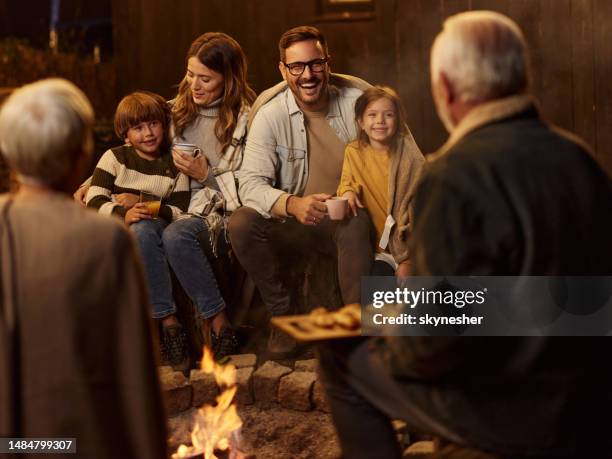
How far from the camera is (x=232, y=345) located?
5.73 meters

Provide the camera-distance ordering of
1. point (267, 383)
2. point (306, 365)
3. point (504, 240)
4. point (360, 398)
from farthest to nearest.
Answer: point (306, 365) → point (267, 383) → point (360, 398) → point (504, 240)

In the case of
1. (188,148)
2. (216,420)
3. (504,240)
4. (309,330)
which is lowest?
(216,420)

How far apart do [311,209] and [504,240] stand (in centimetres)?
257

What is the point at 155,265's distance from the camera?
5.59m

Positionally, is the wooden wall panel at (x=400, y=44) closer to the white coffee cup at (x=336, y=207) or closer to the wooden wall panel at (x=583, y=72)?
the wooden wall panel at (x=583, y=72)

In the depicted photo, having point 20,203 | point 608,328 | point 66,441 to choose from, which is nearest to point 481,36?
point 608,328

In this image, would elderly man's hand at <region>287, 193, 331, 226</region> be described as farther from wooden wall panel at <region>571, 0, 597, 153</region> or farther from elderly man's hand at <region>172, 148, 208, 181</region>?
wooden wall panel at <region>571, 0, 597, 153</region>

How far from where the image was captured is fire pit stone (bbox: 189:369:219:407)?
5531 millimetres

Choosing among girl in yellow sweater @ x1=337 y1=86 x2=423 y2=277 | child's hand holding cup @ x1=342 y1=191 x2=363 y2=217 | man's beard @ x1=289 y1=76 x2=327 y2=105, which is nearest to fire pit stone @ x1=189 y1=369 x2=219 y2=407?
girl in yellow sweater @ x1=337 y1=86 x2=423 y2=277

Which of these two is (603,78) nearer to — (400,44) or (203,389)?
(400,44)

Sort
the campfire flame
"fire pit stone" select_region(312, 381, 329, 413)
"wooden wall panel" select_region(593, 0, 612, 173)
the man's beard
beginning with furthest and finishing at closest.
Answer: "wooden wall panel" select_region(593, 0, 612, 173), the man's beard, "fire pit stone" select_region(312, 381, 329, 413), the campfire flame

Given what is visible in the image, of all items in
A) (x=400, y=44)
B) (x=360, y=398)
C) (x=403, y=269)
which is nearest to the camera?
(x=360, y=398)

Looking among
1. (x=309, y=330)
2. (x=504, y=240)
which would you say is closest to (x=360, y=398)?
(x=309, y=330)

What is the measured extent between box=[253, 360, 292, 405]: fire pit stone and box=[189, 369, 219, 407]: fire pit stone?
9.6 inches
